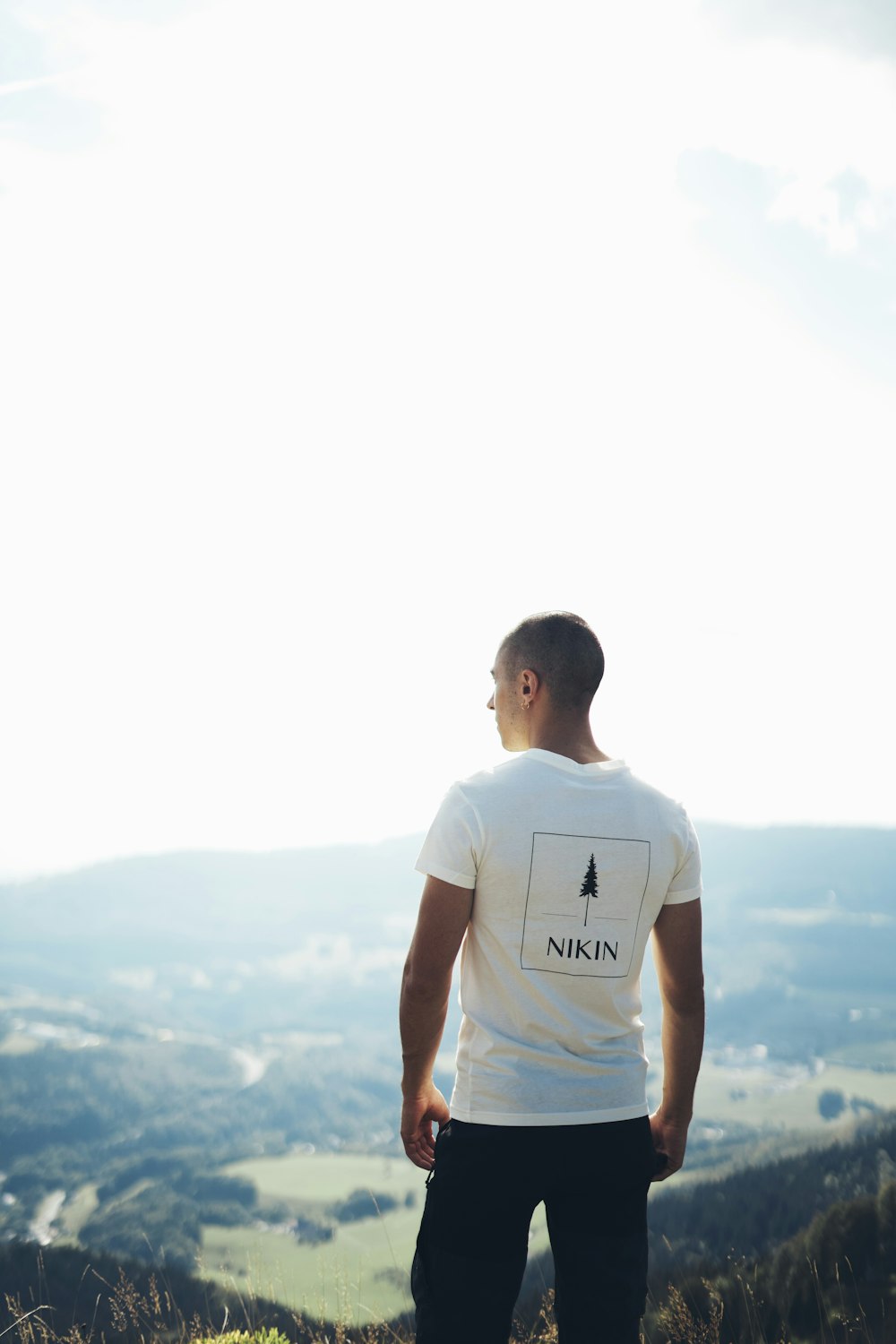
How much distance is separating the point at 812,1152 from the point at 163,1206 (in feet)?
174

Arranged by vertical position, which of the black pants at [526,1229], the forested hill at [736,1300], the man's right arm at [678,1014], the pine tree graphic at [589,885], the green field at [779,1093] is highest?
the pine tree graphic at [589,885]

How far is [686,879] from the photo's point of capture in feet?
9.95

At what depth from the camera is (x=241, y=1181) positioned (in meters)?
76.0

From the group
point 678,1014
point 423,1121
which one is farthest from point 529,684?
point 423,1121

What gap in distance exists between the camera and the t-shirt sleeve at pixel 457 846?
2729 millimetres

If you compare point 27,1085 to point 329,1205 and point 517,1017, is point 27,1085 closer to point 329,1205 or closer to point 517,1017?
point 329,1205

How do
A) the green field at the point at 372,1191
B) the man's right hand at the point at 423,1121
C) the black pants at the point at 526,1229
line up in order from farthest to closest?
the green field at the point at 372,1191, the man's right hand at the point at 423,1121, the black pants at the point at 526,1229

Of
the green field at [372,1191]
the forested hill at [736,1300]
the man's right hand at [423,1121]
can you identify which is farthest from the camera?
the green field at [372,1191]

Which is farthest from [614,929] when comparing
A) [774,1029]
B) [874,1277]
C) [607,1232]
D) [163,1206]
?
[774,1029]

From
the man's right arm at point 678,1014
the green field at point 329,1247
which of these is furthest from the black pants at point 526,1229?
the green field at point 329,1247

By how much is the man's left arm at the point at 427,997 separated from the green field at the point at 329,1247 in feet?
6.32

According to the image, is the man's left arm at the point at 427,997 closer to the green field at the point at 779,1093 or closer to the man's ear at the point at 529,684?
the man's ear at the point at 529,684

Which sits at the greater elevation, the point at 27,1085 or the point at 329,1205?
the point at 329,1205

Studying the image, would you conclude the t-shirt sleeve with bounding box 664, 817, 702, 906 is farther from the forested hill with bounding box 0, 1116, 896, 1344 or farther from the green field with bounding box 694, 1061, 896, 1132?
the green field with bounding box 694, 1061, 896, 1132
